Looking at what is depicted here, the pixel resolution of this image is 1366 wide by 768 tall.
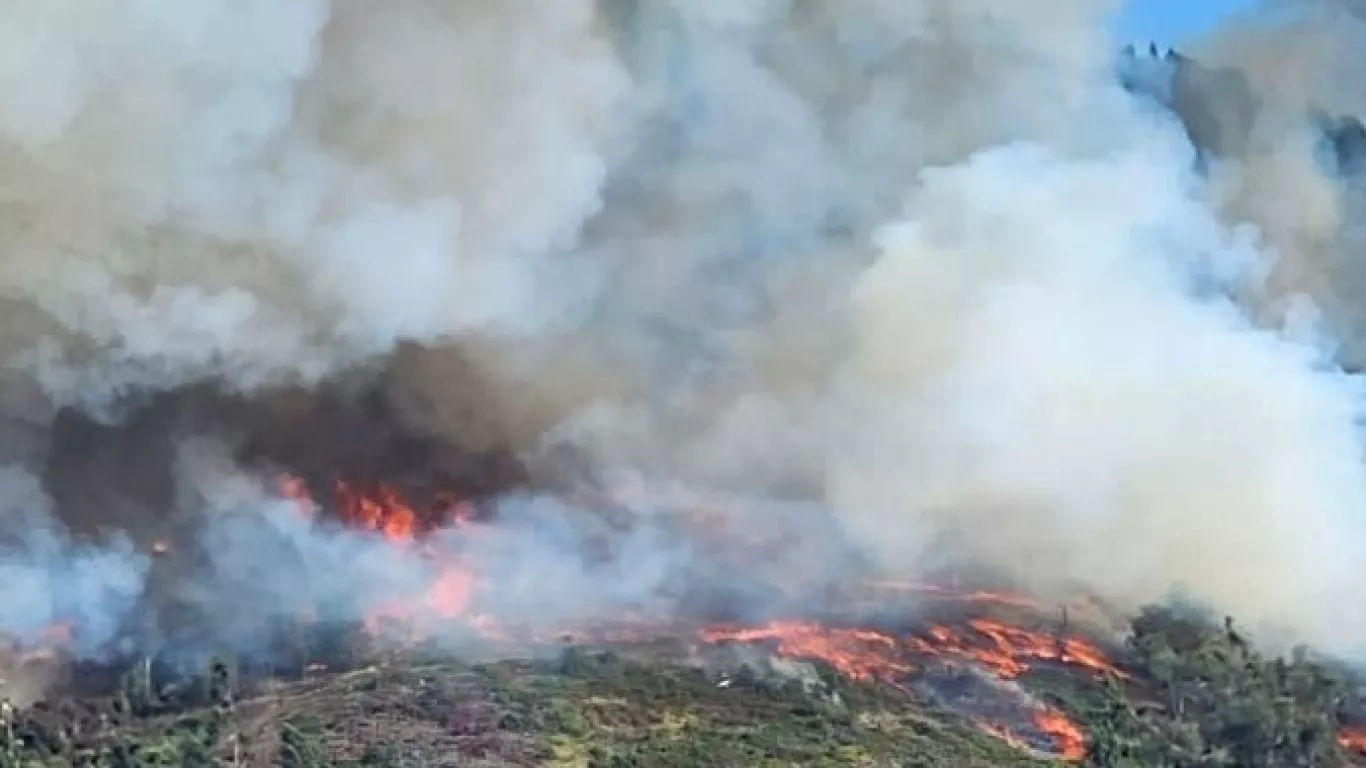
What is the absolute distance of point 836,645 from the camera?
1753 centimetres

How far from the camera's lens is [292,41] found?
1672 centimetres

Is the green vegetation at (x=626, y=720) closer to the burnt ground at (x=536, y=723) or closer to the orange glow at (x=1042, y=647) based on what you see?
the burnt ground at (x=536, y=723)

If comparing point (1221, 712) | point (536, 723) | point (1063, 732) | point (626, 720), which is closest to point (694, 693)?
point (626, 720)

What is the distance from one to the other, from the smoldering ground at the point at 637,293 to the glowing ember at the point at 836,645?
1716 mm

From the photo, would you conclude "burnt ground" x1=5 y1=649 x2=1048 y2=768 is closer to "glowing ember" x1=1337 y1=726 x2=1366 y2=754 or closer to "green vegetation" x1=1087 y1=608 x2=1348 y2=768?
"green vegetation" x1=1087 y1=608 x2=1348 y2=768

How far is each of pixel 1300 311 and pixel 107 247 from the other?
18.1m

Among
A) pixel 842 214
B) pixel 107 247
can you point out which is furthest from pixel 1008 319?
pixel 107 247

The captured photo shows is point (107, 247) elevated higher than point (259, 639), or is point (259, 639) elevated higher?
point (107, 247)

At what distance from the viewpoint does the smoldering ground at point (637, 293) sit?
16406mm

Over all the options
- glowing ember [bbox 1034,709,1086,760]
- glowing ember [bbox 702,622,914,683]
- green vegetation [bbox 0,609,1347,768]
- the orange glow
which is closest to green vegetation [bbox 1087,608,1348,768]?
green vegetation [bbox 0,609,1347,768]

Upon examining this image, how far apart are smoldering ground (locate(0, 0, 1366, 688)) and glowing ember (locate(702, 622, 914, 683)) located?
5.63ft

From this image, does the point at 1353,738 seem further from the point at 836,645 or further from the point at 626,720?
the point at 626,720

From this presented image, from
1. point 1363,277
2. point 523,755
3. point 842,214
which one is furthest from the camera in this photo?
point 1363,277

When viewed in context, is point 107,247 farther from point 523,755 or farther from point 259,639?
point 523,755
